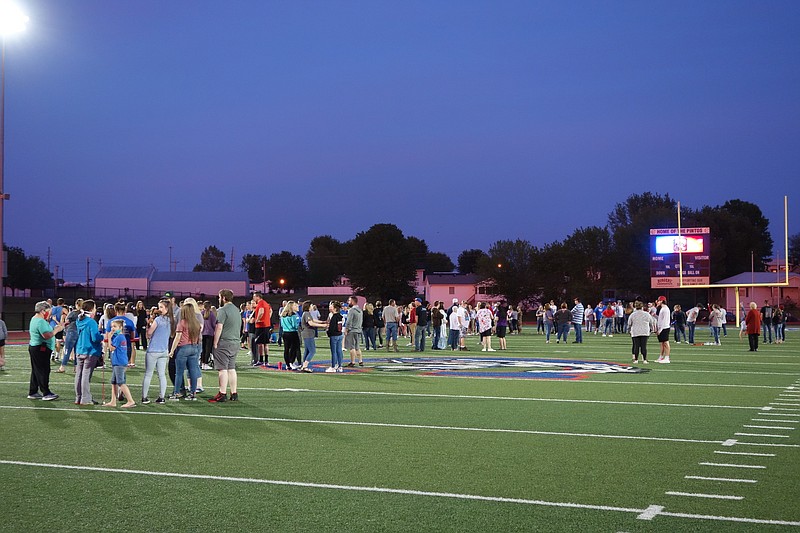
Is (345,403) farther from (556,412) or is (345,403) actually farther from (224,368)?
(556,412)

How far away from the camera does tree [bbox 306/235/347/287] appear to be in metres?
160

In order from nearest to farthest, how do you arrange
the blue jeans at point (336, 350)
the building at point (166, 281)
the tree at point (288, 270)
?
the blue jeans at point (336, 350) → the building at point (166, 281) → the tree at point (288, 270)

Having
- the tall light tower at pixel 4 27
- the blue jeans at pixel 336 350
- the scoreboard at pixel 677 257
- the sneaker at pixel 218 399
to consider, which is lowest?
the sneaker at pixel 218 399

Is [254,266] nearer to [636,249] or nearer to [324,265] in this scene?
[324,265]

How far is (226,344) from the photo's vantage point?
13945 mm

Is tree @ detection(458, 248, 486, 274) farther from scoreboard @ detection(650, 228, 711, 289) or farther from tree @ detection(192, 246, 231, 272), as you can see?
scoreboard @ detection(650, 228, 711, 289)

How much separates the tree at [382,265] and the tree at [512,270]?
10807mm

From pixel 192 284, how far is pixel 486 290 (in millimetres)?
43099

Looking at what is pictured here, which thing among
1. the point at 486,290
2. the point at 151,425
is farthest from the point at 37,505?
the point at 486,290

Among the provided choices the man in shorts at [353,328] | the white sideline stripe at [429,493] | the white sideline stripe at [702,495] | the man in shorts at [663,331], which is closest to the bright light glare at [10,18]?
the man in shorts at [353,328]

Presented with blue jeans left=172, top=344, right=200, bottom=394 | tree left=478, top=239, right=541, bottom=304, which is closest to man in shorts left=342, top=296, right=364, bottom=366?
blue jeans left=172, top=344, right=200, bottom=394

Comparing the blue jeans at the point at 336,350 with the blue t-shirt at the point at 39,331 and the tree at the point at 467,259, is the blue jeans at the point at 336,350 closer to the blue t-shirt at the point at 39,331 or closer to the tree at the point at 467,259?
the blue t-shirt at the point at 39,331

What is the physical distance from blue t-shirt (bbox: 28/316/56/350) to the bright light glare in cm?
1309

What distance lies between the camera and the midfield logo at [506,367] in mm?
19139
